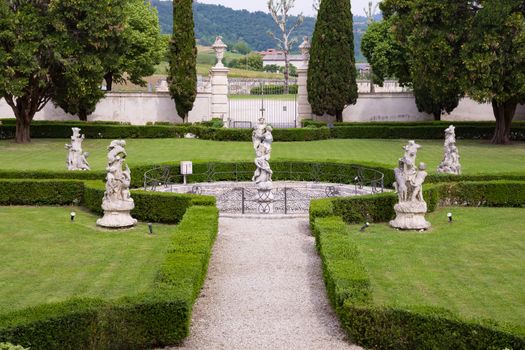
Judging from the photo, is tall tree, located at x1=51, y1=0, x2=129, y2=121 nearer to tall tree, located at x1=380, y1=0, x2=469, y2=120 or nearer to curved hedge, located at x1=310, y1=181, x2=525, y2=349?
tall tree, located at x1=380, y1=0, x2=469, y2=120

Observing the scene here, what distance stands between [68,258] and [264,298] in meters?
5.46

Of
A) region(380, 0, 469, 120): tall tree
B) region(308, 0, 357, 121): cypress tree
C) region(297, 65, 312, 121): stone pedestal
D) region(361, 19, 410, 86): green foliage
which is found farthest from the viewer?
region(361, 19, 410, 86): green foliage

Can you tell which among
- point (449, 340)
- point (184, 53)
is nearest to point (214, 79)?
point (184, 53)

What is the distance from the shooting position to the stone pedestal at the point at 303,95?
48.8 metres

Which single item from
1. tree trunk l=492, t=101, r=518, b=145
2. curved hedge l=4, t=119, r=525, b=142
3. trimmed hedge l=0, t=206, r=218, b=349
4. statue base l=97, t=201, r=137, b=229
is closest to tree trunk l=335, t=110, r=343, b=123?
curved hedge l=4, t=119, r=525, b=142

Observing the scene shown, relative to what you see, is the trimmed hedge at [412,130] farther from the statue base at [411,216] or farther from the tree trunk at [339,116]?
the statue base at [411,216]

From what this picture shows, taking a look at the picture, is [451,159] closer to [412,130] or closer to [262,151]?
[262,151]

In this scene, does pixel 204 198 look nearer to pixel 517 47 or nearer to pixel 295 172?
pixel 295 172

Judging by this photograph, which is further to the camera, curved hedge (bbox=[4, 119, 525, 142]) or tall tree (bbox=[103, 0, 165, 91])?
tall tree (bbox=[103, 0, 165, 91])

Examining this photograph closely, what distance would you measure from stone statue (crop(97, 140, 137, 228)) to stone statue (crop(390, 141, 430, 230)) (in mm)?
7642

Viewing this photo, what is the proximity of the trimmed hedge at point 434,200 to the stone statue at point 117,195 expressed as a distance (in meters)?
5.30

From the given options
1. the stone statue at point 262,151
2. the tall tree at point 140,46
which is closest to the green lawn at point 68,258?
the stone statue at point 262,151

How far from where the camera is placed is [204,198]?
67.3ft

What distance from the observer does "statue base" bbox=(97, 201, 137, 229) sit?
19953 mm
